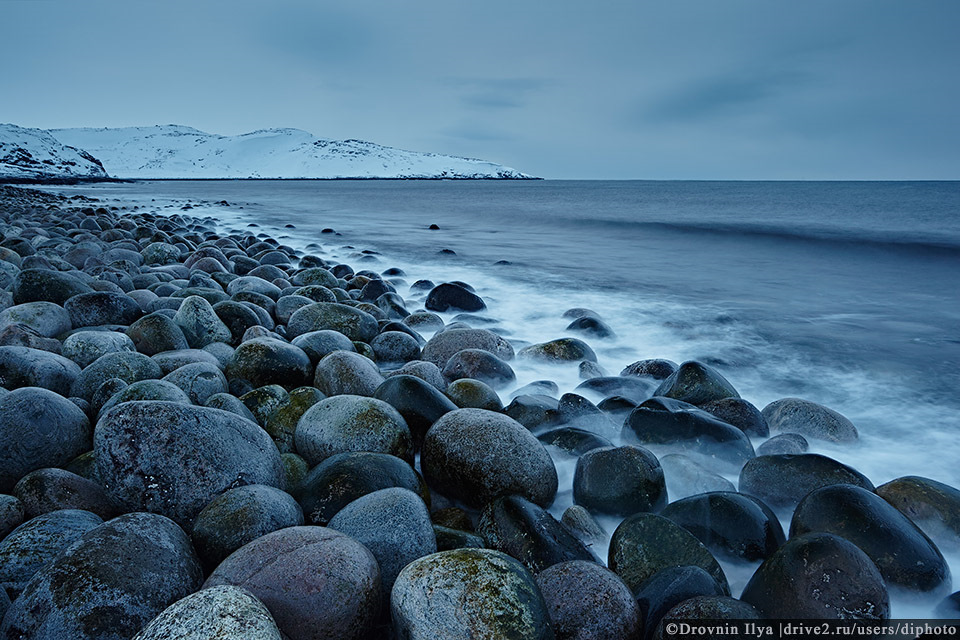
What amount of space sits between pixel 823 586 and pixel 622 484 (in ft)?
3.09

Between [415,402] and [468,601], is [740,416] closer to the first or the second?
[415,402]

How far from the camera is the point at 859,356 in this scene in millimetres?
5918

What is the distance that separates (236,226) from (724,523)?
62.9ft

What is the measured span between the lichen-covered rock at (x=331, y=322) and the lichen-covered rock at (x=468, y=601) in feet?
11.1

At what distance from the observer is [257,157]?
14962 centimetres

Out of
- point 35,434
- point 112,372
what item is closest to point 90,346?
point 112,372

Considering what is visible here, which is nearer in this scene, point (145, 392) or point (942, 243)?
point (145, 392)

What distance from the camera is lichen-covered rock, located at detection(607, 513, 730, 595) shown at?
2092 mm

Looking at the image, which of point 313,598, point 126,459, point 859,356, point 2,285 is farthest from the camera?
point 859,356

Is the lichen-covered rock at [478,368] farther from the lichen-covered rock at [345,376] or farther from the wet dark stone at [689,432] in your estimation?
the wet dark stone at [689,432]

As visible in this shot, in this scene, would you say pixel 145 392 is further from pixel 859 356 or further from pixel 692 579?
pixel 859 356

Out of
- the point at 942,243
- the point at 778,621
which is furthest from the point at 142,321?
the point at 942,243

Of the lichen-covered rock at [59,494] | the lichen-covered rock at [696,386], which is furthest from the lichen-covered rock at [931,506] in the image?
the lichen-covered rock at [59,494]

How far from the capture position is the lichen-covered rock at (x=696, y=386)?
12.7 ft
